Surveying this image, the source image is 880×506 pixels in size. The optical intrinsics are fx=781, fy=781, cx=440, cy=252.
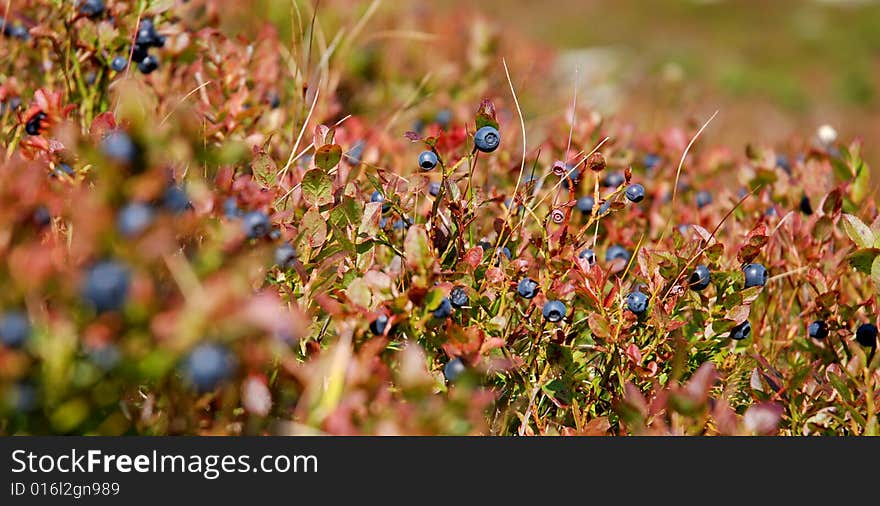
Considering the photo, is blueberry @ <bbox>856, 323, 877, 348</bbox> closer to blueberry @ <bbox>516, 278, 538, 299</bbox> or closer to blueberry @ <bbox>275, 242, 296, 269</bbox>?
blueberry @ <bbox>516, 278, 538, 299</bbox>

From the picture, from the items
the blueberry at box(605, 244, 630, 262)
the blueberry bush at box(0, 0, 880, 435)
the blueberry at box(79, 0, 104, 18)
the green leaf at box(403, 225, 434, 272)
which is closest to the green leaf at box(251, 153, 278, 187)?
the blueberry bush at box(0, 0, 880, 435)

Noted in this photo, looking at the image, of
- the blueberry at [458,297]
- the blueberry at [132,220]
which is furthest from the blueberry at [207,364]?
the blueberry at [458,297]

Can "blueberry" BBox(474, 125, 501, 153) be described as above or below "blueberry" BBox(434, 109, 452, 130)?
above

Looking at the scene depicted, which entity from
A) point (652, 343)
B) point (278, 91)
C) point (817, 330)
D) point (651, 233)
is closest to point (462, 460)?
point (652, 343)

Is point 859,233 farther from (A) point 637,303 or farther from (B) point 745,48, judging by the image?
(B) point 745,48

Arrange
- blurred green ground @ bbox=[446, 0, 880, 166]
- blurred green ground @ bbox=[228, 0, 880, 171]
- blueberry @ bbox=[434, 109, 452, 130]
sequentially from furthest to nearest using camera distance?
blurred green ground @ bbox=[446, 0, 880, 166] < blurred green ground @ bbox=[228, 0, 880, 171] < blueberry @ bbox=[434, 109, 452, 130]

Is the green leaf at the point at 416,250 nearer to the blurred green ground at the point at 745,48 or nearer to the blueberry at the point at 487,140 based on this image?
the blueberry at the point at 487,140
